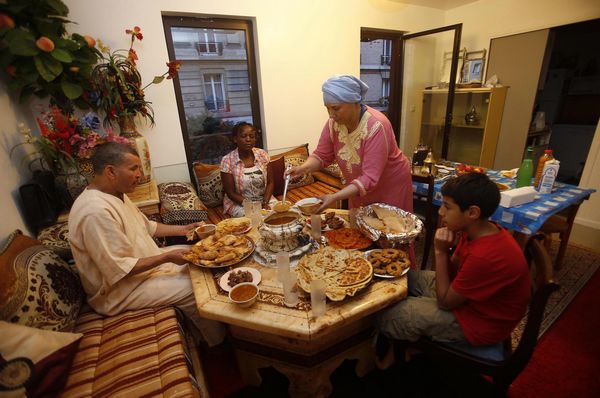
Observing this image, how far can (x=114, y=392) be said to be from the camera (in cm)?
107

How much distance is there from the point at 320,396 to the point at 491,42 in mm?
4842

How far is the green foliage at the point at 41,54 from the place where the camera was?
165 cm

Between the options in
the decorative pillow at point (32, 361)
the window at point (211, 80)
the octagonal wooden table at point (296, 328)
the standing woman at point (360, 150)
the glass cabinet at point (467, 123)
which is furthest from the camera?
the glass cabinet at point (467, 123)

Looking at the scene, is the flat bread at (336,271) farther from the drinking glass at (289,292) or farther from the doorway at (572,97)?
the doorway at (572,97)

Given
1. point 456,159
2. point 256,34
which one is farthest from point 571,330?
point 256,34

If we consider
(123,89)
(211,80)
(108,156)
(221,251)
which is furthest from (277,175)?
(108,156)

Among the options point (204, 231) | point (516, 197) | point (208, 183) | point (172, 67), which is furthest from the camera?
point (208, 183)

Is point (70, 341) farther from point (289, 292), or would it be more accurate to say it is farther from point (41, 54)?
point (41, 54)

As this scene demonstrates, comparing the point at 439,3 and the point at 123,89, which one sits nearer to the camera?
the point at 123,89

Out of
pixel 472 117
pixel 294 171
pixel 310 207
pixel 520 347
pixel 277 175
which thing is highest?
pixel 472 117

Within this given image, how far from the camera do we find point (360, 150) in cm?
171

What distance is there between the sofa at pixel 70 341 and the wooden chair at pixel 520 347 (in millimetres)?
1054

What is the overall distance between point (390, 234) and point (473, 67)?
13.4 feet

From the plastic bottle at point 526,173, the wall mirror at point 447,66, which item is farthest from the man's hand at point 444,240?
the wall mirror at point 447,66
